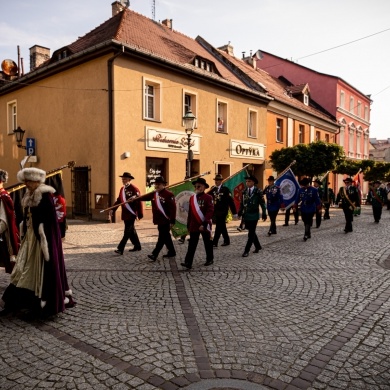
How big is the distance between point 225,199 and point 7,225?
17.8 ft

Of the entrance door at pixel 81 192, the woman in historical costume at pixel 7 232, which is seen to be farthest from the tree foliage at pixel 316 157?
the woman in historical costume at pixel 7 232

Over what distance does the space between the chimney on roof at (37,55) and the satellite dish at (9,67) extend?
107cm

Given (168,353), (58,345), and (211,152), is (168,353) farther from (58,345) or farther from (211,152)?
(211,152)

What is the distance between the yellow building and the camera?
46.5 ft

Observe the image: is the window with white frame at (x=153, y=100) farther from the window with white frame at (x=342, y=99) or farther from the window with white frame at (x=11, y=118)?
the window with white frame at (x=342, y=99)

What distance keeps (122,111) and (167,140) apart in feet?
8.16

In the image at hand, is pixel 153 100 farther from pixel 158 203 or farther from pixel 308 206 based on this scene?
pixel 158 203

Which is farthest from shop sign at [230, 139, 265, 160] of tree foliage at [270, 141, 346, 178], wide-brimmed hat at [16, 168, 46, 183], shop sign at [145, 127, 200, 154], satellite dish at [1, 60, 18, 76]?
wide-brimmed hat at [16, 168, 46, 183]

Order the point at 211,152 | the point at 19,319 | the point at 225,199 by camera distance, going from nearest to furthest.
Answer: the point at 19,319 → the point at 225,199 → the point at 211,152

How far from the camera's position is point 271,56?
32781mm

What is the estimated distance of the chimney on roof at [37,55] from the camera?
20.5 meters

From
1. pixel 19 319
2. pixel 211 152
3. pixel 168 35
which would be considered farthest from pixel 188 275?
pixel 168 35

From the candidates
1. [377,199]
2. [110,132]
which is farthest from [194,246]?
[377,199]

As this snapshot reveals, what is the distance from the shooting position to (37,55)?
806 inches
